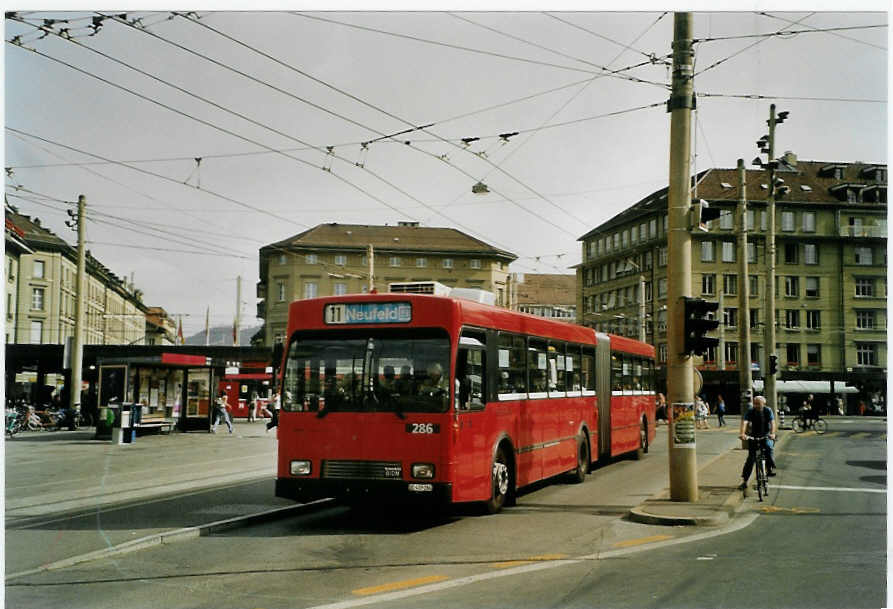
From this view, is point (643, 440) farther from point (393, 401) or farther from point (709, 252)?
point (709, 252)

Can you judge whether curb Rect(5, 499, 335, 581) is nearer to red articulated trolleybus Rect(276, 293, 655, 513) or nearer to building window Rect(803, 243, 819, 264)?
red articulated trolleybus Rect(276, 293, 655, 513)

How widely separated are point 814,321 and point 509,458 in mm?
22995

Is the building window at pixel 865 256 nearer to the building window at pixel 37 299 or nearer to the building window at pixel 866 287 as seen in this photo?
the building window at pixel 866 287

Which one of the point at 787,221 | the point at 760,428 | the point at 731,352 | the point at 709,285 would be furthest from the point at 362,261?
the point at 731,352

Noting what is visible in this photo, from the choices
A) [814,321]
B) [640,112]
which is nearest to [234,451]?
[640,112]

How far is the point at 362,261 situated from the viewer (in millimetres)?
25797

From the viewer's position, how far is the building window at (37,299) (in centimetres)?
2857

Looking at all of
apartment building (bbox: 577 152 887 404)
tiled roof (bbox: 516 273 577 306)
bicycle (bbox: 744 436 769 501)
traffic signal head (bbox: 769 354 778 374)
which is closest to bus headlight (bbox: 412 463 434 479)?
apartment building (bbox: 577 152 887 404)

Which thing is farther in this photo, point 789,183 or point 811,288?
point 811,288

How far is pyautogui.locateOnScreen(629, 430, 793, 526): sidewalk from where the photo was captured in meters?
11.1

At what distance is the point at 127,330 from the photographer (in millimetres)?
42875

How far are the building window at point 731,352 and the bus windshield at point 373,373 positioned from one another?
4777 centimetres

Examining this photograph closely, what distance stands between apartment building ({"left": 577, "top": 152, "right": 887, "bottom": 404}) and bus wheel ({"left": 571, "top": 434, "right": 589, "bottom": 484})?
12.1 feet

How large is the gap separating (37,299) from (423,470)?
2349cm
